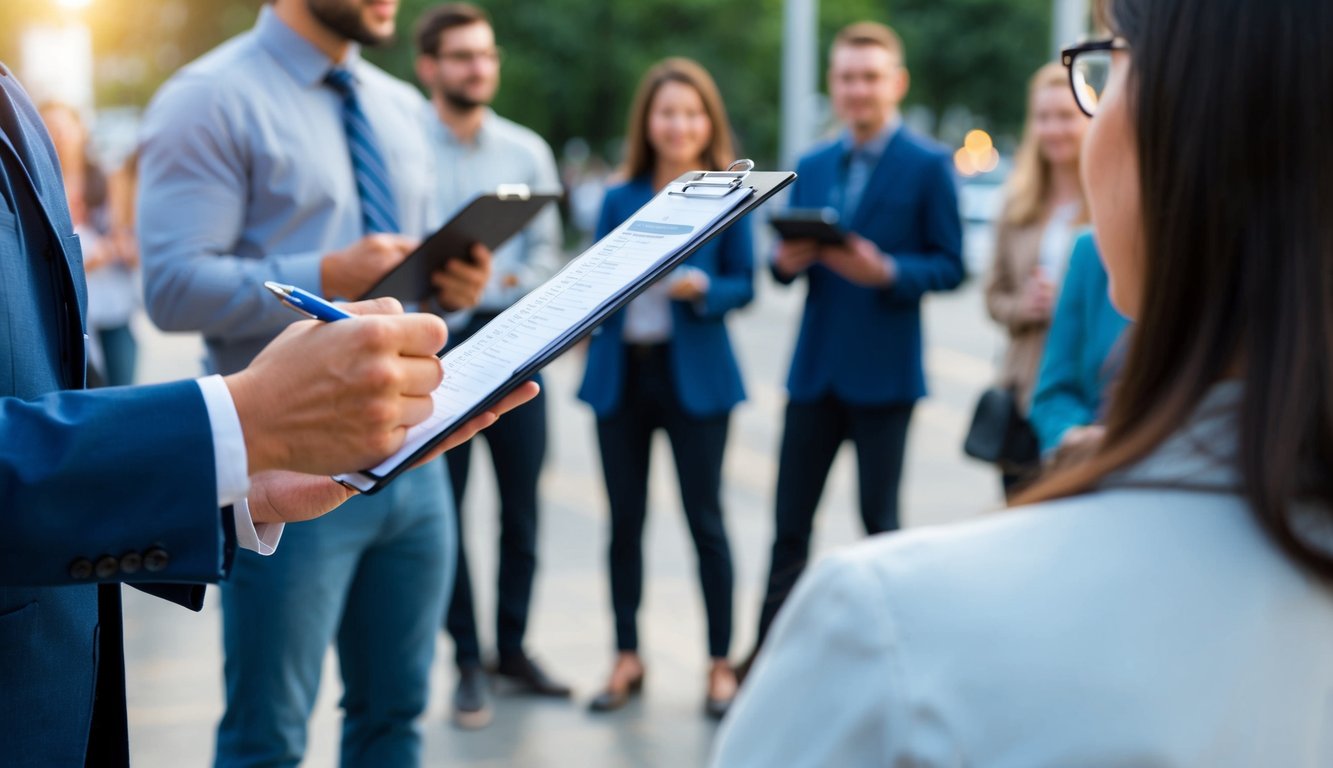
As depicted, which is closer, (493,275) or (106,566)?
(106,566)

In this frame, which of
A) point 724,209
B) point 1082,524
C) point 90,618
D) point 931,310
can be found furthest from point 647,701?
point 931,310

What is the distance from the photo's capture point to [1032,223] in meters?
4.89

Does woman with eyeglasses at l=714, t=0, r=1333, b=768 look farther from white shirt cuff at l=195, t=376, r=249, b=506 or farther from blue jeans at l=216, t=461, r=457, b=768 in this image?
blue jeans at l=216, t=461, r=457, b=768

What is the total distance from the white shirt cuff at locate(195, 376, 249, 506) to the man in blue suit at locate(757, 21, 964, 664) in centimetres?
331

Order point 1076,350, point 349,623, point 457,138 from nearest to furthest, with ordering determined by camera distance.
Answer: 1. point 349,623
2. point 1076,350
3. point 457,138

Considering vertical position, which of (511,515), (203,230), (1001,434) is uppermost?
(203,230)

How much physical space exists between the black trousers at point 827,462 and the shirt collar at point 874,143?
929 mm

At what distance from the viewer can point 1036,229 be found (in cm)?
487

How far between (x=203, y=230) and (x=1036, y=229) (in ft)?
10.2

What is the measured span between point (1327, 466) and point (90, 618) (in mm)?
1386

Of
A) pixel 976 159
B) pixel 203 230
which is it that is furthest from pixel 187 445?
pixel 976 159

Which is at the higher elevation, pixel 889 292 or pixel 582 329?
pixel 582 329

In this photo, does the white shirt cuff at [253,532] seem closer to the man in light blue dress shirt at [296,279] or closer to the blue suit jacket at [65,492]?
the blue suit jacket at [65,492]

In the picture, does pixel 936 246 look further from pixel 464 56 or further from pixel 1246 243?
pixel 1246 243
